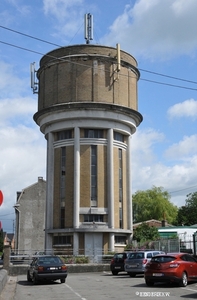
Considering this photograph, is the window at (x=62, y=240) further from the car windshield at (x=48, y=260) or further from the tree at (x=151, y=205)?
the tree at (x=151, y=205)

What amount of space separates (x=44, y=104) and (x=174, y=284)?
27438 millimetres

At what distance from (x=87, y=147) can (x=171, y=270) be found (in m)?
24.1

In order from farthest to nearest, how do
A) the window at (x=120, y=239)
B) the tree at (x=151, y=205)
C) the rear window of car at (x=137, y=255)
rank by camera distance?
the tree at (x=151, y=205)
the window at (x=120, y=239)
the rear window of car at (x=137, y=255)

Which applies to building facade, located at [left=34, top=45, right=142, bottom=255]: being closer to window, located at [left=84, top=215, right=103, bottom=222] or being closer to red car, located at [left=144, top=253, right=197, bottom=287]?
window, located at [left=84, top=215, right=103, bottom=222]

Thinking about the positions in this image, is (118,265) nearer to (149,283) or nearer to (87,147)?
(149,283)

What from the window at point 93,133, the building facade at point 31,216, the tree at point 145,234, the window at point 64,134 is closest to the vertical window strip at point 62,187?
the window at point 64,134

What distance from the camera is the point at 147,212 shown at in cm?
8062

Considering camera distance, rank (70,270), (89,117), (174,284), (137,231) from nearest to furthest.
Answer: (174,284) → (70,270) → (89,117) → (137,231)

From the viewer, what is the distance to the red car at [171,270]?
17375 millimetres

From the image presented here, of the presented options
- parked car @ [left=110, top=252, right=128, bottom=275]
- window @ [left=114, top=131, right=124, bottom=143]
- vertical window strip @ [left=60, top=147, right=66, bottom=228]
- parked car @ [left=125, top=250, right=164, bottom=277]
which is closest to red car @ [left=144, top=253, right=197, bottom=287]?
parked car @ [left=125, top=250, right=164, bottom=277]

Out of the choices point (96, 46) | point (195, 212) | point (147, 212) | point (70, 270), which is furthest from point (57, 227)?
point (195, 212)

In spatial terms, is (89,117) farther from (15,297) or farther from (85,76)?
(15,297)

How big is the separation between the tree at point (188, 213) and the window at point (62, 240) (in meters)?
51.5

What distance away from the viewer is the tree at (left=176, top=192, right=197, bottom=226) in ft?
291
